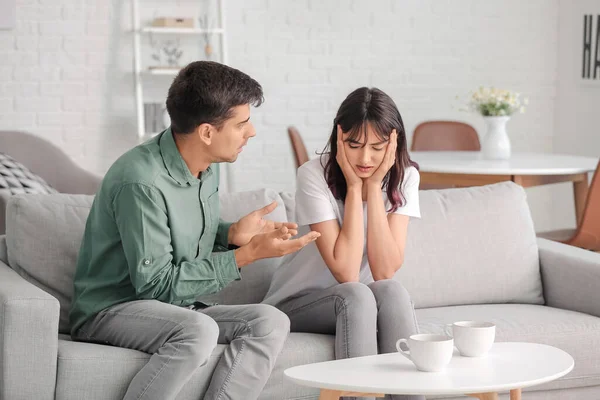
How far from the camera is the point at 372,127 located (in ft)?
8.04

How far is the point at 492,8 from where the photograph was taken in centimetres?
589

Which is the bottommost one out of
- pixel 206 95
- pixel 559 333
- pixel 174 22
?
pixel 559 333

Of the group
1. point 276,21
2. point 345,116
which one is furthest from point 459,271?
point 276,21

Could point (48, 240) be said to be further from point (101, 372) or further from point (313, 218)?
point (313, 218)

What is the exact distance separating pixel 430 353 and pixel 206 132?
0.82 meters

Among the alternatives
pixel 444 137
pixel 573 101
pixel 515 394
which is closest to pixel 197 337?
pixel 515 394

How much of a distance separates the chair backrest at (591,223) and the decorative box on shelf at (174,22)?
2.46 meters

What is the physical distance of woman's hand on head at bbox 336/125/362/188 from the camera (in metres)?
2.47

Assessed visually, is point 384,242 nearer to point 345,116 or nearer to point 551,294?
point 345,116

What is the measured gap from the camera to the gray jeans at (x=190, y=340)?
2076 millimetres

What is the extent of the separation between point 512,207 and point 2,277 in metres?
1.61

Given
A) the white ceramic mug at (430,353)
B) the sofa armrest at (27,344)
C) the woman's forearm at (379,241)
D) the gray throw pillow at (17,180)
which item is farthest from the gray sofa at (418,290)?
the gray throw pillow at (17,180)

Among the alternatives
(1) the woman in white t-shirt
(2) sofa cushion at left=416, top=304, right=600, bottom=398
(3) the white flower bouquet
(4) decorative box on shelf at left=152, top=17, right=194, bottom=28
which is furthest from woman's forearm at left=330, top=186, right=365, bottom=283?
(4) decorative box on shelf at left=152, top=17, right=194, bottom=28

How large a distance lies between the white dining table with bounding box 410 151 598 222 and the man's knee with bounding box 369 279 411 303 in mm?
1747
